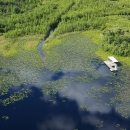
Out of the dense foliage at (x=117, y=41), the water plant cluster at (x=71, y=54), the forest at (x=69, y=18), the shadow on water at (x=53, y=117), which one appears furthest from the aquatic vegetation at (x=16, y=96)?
the dense foliage at (x=117, y=41)

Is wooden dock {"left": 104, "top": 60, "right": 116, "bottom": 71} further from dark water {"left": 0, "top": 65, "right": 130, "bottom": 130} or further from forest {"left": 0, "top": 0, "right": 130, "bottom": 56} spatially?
dark water {"left": 0, "top": 65, "right": 130, "bottom": 130}

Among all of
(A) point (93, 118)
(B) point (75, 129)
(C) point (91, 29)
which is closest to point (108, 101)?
(A) point (93, 118)

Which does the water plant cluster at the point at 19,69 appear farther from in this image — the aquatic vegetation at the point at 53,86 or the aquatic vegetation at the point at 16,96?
the aquatic vegetation at the point at 53,86

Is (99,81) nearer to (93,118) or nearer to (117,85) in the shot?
(117,85)

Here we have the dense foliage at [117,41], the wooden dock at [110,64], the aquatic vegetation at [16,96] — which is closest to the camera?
the aquatic vegetation at [16,96]

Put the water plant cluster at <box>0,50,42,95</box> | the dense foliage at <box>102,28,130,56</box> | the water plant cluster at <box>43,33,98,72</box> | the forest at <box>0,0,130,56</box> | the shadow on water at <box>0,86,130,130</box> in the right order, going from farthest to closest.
A: the forest at <box>0,0,130,56</box> < the dense foliage at <box>102,28,130,56</box> < the water plant cluster at <box>43,33,98,72</box> < the water plant cluster at <box>0,50,42,95</box> < the shadow on water at <box>0,86,130,130</box>

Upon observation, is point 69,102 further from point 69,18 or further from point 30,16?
point 30,16

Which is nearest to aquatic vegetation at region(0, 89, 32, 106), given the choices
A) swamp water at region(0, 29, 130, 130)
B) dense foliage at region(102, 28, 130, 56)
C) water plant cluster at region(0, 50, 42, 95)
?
swamp water at region(0, 29, 130, 130)
